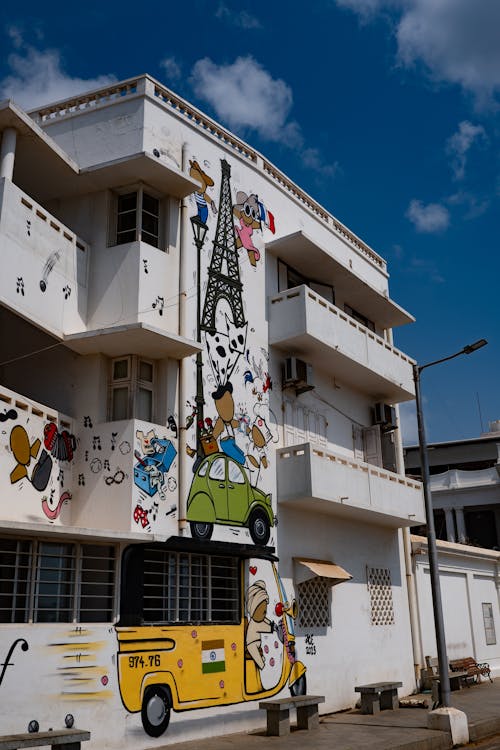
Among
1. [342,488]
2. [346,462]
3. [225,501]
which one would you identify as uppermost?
[346,462]

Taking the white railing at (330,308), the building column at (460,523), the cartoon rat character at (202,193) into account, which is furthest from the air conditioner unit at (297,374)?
the building column at (460,523)

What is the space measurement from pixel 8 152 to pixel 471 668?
17780mm

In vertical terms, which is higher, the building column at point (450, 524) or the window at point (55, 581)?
the building column at point (450, 524)

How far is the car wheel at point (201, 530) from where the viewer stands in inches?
523

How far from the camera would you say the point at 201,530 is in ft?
44.2

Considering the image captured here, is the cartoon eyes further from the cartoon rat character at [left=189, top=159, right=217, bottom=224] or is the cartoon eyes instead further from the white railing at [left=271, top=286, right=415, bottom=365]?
the white railing at [left=271, top=286, right=415, bottom=365]

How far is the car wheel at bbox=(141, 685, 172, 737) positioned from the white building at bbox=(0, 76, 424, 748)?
0.04m

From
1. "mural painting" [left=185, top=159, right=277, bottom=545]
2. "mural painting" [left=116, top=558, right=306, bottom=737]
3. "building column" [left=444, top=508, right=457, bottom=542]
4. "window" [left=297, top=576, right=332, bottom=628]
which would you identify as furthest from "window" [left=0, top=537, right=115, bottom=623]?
"building column" [left=444, top=508, right=457, bottom=542]

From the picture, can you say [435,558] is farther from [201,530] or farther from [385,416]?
[385,416]

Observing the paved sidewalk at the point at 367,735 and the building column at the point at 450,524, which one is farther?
the building column at the point at 450,524

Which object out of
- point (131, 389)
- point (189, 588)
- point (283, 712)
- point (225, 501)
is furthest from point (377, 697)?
point (131, 389)

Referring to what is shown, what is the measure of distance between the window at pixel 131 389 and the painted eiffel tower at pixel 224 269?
6.51 feet

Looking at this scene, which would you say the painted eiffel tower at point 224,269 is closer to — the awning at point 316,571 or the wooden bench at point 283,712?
the awning at point 316,571

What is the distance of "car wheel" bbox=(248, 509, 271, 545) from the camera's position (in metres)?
14.8
